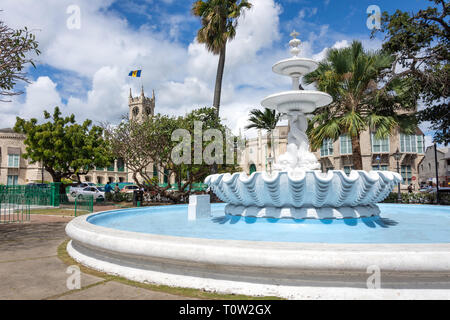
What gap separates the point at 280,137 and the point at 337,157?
43.6ft

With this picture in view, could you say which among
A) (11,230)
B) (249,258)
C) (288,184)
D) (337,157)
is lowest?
(11,230)

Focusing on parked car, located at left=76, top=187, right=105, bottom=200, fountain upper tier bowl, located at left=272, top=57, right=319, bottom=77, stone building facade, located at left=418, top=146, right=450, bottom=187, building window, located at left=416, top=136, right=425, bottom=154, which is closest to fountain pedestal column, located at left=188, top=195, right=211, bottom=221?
fountain upper tier bowl, located at left=272, top=57, right=319, bottom=77

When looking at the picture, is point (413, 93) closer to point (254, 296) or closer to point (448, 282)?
point (448, 282)

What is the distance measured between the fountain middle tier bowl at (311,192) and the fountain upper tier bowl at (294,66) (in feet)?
12.1

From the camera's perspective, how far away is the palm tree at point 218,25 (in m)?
19.1

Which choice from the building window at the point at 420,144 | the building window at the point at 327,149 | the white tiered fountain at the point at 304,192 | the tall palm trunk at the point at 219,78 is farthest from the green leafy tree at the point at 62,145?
the building window at the point at 420,144

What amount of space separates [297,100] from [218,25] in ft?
43.6

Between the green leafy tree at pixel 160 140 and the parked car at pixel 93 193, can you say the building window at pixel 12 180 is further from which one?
the green leafy tree at pixel 160 140

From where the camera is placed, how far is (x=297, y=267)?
10.0 ft

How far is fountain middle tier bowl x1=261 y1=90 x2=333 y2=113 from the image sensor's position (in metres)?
7.80

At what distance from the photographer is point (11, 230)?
28.1 feet

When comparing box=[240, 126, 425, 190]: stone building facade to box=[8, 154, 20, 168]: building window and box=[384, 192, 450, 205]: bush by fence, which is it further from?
box=[8, 154, 20, 168]: building window

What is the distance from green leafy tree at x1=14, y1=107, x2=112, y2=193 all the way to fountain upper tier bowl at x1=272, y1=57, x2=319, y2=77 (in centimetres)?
1614
